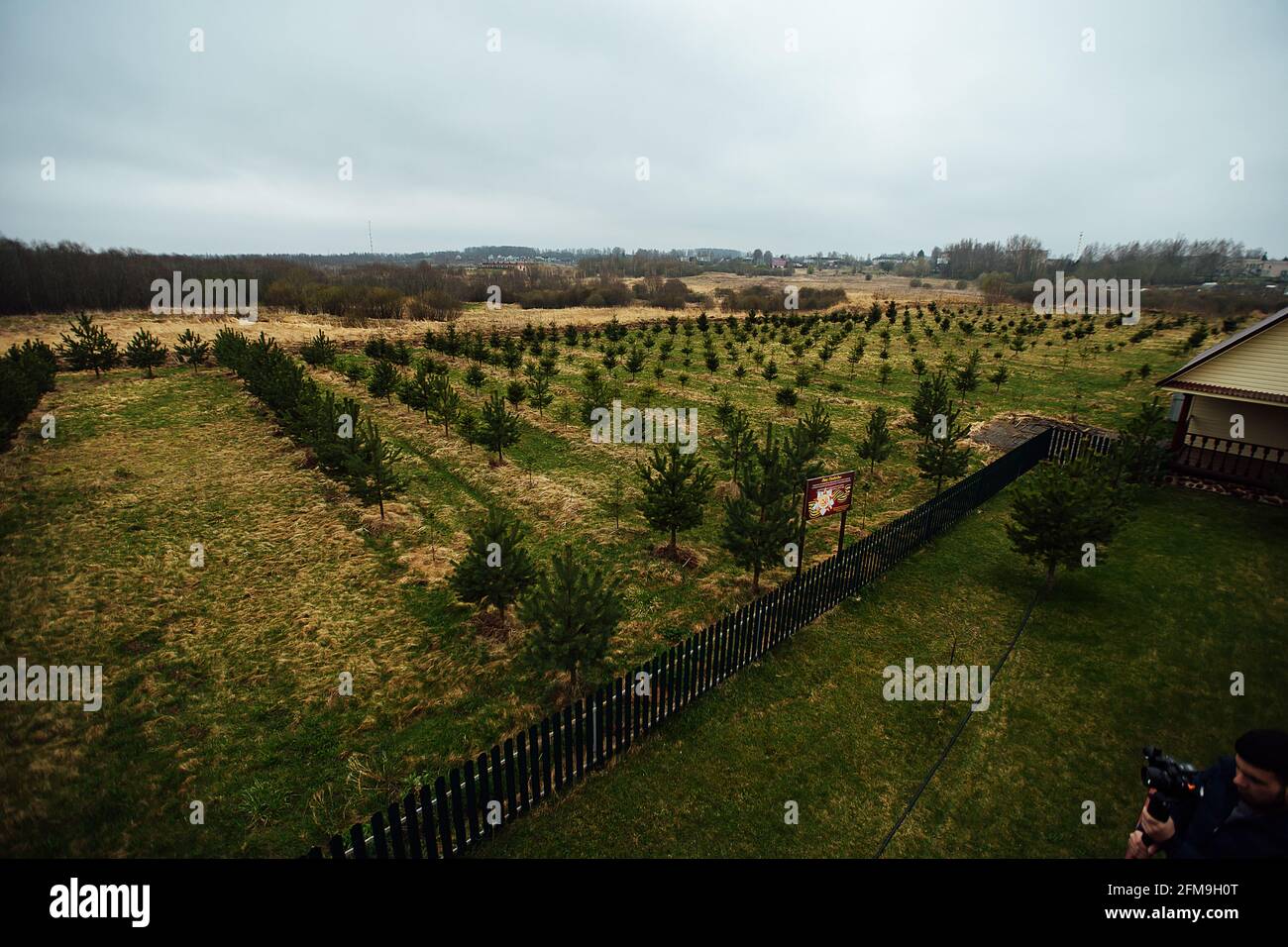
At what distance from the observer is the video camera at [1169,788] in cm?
397

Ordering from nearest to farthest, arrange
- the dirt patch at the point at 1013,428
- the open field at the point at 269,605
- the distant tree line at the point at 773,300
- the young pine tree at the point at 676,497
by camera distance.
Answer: the open field at the point at 269,605 → the young pine tree at the point at 676,497 → the dirt patch at the point at 1013,428 → the distant tree line at the point at 773,300

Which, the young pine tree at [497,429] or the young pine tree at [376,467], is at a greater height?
the young pine tree at [497,429]

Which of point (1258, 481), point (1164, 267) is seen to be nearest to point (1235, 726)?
point (1258, 481)

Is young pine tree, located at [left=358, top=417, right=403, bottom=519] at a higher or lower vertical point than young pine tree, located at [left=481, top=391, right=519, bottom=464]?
lower

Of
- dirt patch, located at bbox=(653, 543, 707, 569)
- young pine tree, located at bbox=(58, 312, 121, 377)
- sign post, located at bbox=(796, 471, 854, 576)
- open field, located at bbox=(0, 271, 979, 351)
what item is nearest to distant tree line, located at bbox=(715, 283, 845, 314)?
open field, located at bbox=(0, 271, 979, 351)

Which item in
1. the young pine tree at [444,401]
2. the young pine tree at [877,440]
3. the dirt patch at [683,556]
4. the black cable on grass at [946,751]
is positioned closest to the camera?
the black cable on grass at [946,751]

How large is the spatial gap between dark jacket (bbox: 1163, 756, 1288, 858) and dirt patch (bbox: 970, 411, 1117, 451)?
66.5ft

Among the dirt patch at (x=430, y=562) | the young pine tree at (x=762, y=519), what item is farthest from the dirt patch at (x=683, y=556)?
the dirt patch at (x=430, y=562)

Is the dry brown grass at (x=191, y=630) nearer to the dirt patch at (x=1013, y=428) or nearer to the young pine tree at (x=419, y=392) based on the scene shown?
the young pine tree at (x=419, y=392)

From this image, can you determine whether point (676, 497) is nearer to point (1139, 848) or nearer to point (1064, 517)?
point (1064, 517)

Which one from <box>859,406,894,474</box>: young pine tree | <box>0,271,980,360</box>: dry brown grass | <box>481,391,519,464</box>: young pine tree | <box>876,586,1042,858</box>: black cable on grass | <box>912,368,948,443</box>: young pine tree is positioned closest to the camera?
<box>876,586,1042,858</box>: black cable on grass

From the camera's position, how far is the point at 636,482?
17.9 meters

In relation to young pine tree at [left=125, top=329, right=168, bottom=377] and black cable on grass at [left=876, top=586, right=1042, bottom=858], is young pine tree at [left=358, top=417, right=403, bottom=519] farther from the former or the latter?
young pine tree at [left=125, top=329, right=168, bottom=377]

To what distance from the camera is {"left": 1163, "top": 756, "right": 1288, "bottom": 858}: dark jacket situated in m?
3.43
